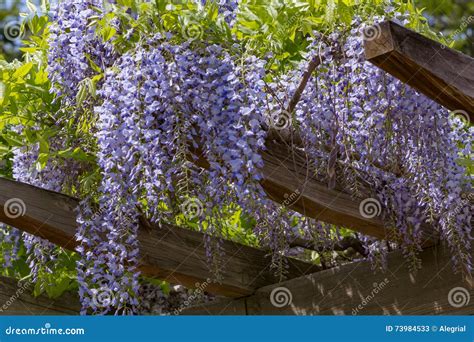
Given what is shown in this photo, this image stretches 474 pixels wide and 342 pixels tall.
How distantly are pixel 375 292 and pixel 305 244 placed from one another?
0.49 meters

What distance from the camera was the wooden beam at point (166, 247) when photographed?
353 centimetres

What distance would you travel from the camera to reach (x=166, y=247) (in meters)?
4.04

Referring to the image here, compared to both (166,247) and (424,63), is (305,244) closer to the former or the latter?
(166,247)

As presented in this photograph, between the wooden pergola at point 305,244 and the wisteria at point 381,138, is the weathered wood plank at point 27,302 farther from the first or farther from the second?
the wisteria at point 381,138

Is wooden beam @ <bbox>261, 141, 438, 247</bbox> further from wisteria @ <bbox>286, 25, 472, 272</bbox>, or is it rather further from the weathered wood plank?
the weathered wood plank

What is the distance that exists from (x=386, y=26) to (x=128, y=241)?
4.24 ft

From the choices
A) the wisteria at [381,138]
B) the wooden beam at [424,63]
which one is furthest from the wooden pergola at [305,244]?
the wisteria at [381,138]

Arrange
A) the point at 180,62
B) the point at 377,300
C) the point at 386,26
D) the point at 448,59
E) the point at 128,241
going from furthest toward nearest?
the point at 377,300 < the point at 128,241 < the point at 180,62 < the point at 448,59 < the point at 386,26

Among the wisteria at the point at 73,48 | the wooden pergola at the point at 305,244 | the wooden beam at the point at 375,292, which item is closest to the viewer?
the wooden pergola at the point at 305,244

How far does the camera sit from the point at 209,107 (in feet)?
10.0

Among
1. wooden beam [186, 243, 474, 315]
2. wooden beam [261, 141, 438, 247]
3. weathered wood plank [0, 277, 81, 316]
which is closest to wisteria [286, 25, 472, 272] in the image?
wooden beam [261, 141, 438, 247]

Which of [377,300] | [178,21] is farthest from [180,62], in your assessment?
[377,300]

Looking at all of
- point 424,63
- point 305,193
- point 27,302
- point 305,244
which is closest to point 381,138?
point 305,193

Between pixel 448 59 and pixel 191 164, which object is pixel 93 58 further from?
pixel 448 59
